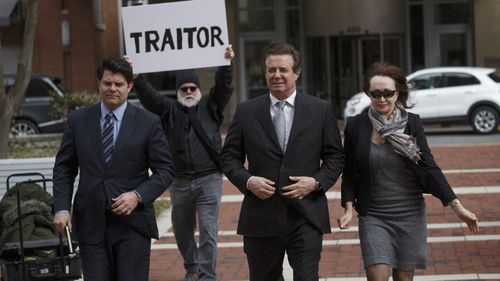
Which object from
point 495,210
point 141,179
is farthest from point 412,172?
point 495,210

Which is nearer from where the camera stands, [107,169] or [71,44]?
[107,169]

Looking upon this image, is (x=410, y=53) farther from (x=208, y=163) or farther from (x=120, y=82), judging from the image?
(x=120, y=82)

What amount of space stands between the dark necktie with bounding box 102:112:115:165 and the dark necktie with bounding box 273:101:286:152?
1010 millimetres

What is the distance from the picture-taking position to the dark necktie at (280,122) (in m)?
6.39

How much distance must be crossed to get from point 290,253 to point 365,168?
0.70 meters

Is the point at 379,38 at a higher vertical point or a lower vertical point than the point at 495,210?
higher

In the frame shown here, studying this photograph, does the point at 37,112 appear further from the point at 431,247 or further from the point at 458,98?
the point at 431,247

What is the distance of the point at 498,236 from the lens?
11.1m

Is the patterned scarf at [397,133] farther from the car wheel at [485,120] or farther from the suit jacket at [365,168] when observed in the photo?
the car wheel at [485,120]

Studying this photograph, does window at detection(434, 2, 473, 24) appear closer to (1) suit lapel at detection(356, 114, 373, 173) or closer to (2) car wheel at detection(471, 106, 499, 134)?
(2) car wheel at detection(471, 106, 499, 134)

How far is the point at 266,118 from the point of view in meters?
6.41

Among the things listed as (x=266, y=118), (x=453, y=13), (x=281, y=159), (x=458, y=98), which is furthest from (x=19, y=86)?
(x=453, y=13)

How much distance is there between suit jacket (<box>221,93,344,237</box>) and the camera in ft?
20.6

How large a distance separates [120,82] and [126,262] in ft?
3.63
